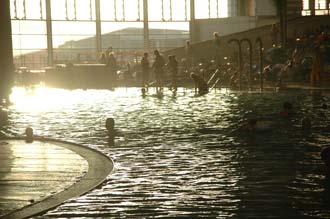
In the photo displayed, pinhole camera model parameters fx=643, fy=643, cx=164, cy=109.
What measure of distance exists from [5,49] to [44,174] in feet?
14.8

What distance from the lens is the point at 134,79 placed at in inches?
1674

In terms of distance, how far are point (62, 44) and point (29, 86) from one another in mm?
12187

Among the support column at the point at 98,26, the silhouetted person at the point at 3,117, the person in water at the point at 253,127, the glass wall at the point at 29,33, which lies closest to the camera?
the person in water at the point at 253,127

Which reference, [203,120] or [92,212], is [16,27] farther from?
[92,212]

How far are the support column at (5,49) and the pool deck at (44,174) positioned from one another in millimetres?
1268

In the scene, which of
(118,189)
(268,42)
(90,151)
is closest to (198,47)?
(268,42)

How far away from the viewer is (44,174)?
8.21m

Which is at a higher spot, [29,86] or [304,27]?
[304,27]

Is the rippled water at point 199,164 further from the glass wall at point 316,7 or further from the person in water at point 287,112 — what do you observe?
the glass wall at point 316,7

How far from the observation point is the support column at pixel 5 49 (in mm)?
11578

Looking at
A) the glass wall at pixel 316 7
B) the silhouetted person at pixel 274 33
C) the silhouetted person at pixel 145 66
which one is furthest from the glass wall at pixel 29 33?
the glass wall at pixel 316 7

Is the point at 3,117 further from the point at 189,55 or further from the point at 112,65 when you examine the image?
the point at 189,55

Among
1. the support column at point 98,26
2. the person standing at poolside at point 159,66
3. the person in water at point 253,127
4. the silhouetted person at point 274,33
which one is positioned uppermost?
the support column at point 98,26

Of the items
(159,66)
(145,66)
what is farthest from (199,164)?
(145,66)
